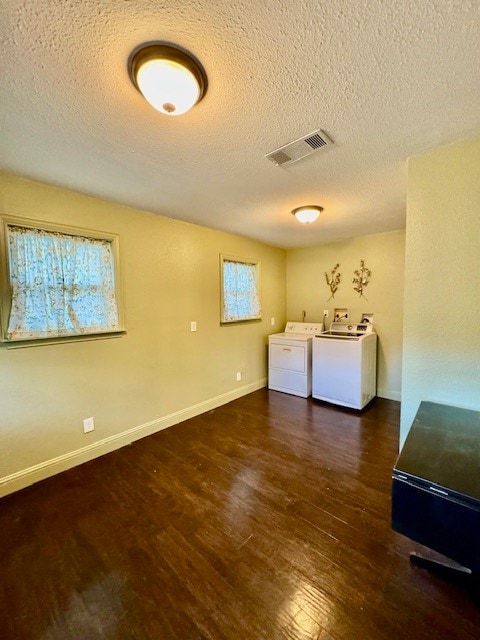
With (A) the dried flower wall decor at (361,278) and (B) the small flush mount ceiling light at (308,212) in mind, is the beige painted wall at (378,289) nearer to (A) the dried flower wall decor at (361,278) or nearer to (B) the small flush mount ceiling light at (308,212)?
(A) the dried flower wall decor at (361,278)

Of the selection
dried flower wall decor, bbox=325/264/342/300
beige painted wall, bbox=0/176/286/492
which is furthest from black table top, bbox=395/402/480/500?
dried flower wall decor, bbox=325/264/342/300

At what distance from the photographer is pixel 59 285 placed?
211 centimetres

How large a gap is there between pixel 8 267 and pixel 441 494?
282cm

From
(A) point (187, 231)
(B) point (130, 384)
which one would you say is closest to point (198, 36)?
(A) point (187, 231)

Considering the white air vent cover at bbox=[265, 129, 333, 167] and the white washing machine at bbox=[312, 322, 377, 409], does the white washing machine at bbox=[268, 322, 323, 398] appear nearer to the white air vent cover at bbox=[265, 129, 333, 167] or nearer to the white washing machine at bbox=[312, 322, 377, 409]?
the white washing machine at bbox=[312, 322, 377, 409]

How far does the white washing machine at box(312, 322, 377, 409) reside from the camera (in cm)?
317

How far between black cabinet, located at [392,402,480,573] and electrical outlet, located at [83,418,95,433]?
2338mm

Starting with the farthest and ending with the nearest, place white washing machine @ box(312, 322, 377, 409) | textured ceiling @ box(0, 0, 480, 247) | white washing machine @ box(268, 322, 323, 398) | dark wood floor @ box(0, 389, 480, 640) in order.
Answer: white washing machine @ box(268, 322, 323, 398)
white washing machine @ box(312, 322, 377, 409)
dark wood floor @ box(0, 389, 480, 640)
textured ceiling @ box(0, 0, 480, 247)

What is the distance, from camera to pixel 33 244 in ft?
6.50

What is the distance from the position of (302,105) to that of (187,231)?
2004 millimetres

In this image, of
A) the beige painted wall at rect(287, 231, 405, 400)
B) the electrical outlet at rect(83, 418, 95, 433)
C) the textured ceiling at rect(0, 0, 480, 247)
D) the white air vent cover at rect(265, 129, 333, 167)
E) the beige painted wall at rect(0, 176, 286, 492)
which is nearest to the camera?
the textured ceiling at rect(0, 0, 480, 247)

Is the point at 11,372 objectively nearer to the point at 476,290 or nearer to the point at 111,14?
the point at 111,14

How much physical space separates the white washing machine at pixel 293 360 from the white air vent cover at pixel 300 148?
2457 millimetres

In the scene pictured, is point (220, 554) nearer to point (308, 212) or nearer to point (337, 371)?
point (337, 371)
